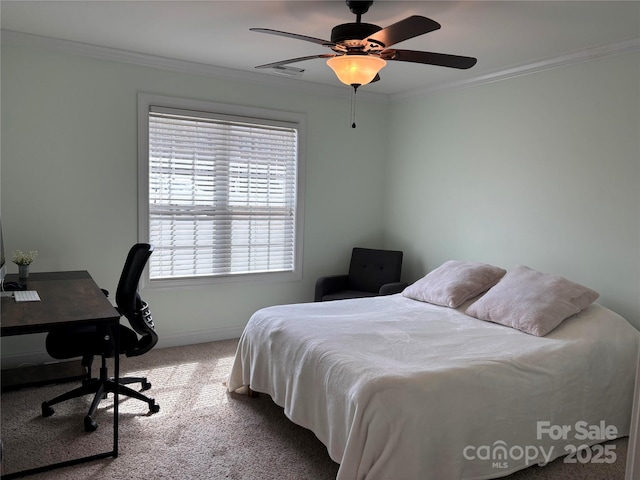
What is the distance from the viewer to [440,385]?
228 cm

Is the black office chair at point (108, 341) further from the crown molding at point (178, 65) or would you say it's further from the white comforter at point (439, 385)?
the crown molding at point (178, 65)

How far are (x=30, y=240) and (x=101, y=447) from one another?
6.15ft

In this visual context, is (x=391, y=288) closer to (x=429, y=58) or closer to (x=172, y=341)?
→ (x=172, y=341)

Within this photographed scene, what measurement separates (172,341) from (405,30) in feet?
10.9

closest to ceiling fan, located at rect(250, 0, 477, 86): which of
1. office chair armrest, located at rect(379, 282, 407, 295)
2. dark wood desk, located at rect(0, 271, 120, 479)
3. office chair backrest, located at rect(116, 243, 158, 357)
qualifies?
office chair backrest, located at rect(116, 243, 158, 357)

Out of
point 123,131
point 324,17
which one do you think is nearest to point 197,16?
point 324,17

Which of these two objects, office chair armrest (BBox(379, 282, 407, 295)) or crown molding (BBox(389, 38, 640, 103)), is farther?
office chair armrest (BBox(379, 282, 407, 295))

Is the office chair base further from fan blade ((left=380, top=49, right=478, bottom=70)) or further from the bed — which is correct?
fan blade ((left=380, top=49, right=478, bottom=70))

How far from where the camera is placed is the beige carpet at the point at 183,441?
2.49m

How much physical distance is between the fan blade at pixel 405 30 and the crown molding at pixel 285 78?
185cm

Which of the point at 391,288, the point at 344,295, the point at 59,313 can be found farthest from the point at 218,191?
the point at 59,313

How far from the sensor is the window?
4234mm

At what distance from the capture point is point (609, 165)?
342cm

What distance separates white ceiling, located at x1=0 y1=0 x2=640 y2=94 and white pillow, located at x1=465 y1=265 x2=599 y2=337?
1.61m
